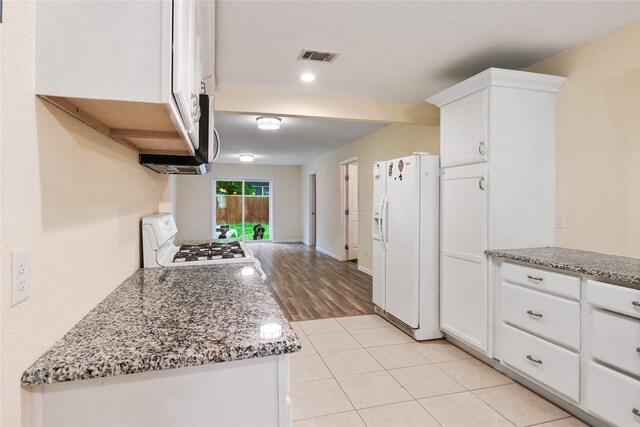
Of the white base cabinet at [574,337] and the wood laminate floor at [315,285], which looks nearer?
the white base cabinet at [574,337]

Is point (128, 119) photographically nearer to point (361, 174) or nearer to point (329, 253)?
point (361, 174)

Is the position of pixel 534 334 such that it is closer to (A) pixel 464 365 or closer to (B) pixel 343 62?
(A) pixel 464 365

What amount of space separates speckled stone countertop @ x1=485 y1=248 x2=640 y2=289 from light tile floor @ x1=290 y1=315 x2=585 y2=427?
86 centimetres

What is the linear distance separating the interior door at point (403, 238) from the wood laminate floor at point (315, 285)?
674 mm

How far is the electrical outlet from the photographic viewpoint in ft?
2.46

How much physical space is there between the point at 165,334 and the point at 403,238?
2.62m

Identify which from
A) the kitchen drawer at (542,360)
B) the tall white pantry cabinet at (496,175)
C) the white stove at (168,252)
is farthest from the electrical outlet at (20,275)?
the tall white pantry cabinet at (496,175)

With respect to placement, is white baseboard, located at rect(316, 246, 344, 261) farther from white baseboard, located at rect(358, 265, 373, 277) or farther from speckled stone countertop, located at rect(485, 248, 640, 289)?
speckled stone countertop, located at rect(485, 248, 640, 289)

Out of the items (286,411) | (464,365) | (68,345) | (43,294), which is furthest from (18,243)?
(464,365)

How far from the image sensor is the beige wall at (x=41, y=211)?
0.73 meters

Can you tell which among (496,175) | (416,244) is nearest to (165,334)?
(496,175)

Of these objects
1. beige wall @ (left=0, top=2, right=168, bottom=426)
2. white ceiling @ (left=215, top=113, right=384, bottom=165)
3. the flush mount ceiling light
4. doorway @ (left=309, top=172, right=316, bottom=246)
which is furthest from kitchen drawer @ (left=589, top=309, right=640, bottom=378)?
doorway @ (left=309, top=172, right=316, bottom=246)

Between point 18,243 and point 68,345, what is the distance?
32cm

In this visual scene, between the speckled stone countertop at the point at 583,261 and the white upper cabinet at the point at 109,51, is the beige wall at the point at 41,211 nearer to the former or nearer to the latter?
the white upper cabinet at the point at 109,51
